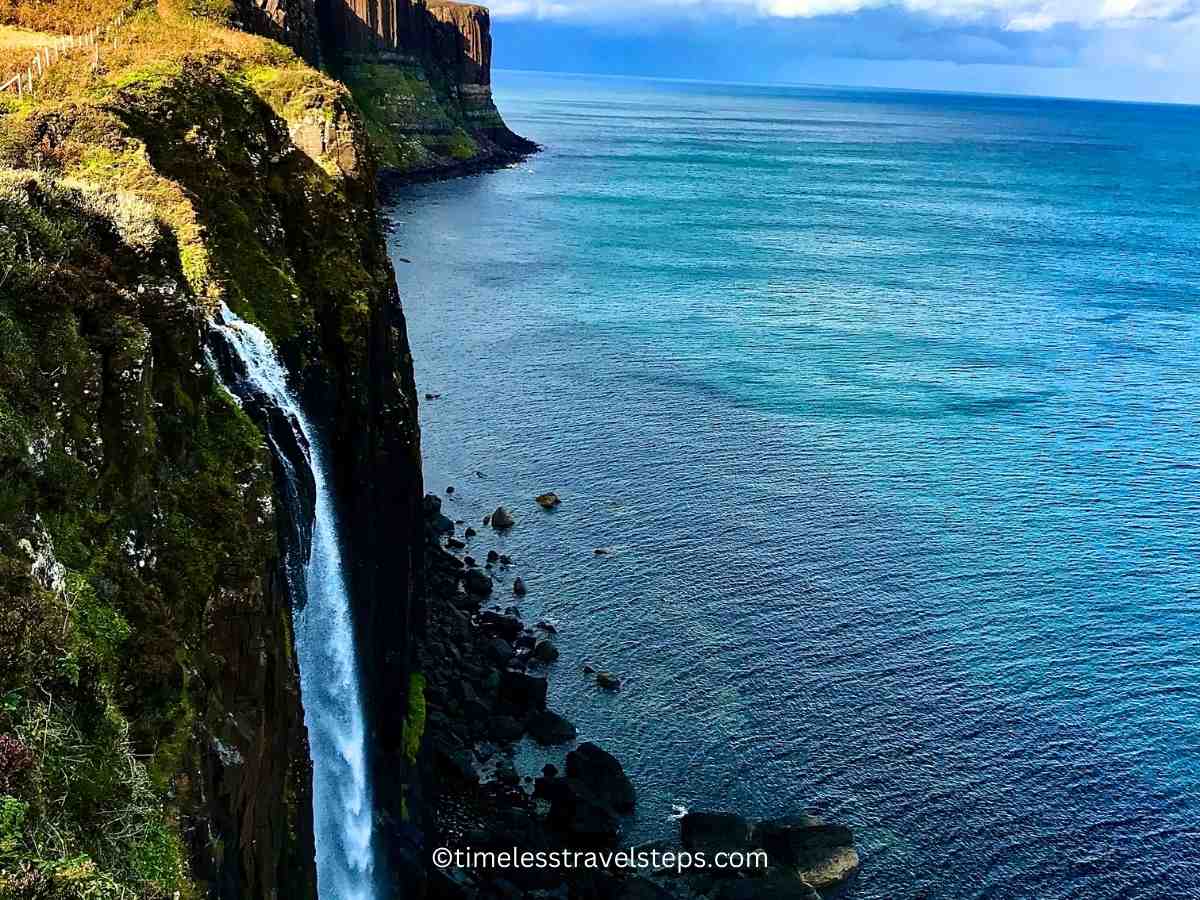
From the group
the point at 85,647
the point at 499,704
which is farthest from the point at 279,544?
the point at 499,704

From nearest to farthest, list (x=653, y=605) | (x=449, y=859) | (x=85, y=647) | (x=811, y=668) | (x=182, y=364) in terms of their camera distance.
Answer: (x=85, y=647) → (x=182, y=364) → (x=449, y=859) → (x=811, y=668) → (x=653, y=605)

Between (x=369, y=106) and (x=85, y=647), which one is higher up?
(x=369, y=106)

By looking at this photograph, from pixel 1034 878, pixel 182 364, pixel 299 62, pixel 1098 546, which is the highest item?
pixel 299 62

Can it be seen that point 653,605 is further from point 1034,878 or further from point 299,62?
point 299,62

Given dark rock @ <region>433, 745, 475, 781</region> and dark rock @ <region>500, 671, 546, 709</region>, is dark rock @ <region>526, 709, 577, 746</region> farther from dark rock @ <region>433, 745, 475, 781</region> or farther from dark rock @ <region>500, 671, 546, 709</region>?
dark rock @ <region>433, 745, 475, 781</region>

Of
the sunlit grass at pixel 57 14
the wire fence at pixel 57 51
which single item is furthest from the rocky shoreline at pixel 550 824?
the sunlit grass at pixel 57 14

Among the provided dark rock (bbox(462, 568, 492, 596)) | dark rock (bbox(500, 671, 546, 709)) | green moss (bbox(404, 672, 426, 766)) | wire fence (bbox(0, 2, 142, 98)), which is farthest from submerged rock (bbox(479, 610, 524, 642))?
wire fence (bbox(0, 2, 142, 98))

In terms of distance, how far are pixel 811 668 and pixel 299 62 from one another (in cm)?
3117

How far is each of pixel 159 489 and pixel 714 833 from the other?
78.6ft

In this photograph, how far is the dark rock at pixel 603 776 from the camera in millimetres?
37812

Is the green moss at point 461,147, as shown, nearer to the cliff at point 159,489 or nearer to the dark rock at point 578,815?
the cliff at point 159,489

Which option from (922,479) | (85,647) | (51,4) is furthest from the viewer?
(922,479)

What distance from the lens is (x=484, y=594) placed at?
165ft

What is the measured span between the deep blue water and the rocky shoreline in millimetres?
1350
